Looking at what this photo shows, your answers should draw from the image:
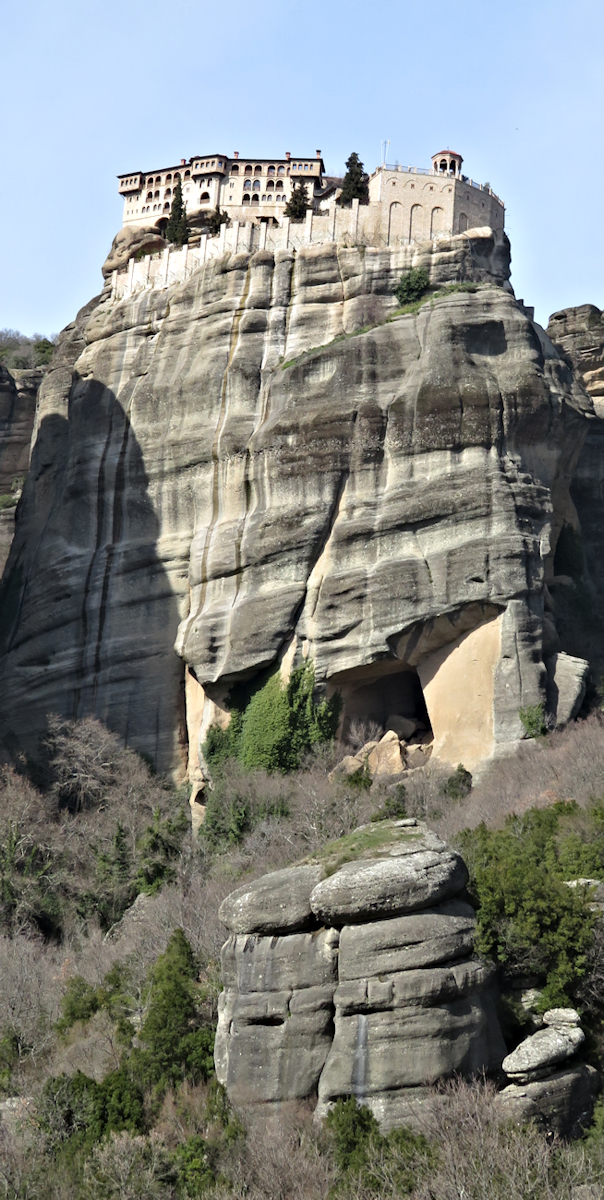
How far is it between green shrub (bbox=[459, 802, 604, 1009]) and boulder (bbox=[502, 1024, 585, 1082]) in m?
0.70

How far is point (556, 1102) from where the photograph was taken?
22.6 metres

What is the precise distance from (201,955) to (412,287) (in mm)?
22056

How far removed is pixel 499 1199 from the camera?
67.4 ft

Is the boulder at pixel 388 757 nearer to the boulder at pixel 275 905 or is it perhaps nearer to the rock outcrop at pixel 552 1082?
the boulder at pixel 275 905

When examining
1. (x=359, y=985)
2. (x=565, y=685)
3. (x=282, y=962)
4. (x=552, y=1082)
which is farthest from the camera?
(x=565, y=685)

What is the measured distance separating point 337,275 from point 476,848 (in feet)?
71.8

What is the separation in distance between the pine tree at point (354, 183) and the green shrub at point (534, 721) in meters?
18.4

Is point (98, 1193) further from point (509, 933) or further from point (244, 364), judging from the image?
point (244, 364)

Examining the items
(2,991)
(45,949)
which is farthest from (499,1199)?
(45,949)

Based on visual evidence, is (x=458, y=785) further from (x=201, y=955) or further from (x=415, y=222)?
(x=415, y=222)

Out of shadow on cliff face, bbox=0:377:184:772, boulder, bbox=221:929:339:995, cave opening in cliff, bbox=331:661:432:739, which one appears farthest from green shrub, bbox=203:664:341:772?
boulder, bbox=221:929:339:995

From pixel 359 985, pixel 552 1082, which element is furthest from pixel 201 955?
pixel 552 1082

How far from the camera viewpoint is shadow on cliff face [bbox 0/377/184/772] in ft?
139

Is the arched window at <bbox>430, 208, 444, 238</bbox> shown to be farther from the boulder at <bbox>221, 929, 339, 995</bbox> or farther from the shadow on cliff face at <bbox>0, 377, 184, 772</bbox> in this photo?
the boulder at <bbox>221, 929, 339, 995</bbox>
